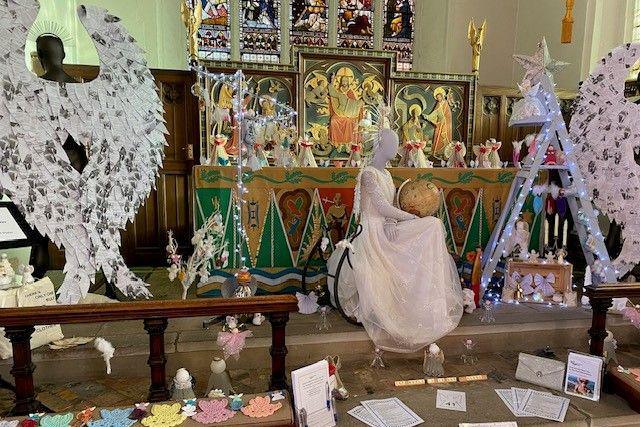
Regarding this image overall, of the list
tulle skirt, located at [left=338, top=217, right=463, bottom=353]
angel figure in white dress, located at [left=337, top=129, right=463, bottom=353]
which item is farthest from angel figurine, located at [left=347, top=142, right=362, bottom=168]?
tulle skirt, located at [left=338, top=217, right=463, bottom=353]

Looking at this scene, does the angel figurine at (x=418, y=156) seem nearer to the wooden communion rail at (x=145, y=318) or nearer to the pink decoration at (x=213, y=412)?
the wooden communion rail at (x=145, y=318)

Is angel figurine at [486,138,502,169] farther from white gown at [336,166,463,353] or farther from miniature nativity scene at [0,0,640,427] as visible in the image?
white gown at [336,166,463,353]

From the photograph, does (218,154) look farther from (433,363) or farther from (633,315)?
(633,315)

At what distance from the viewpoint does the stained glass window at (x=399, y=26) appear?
8.37m

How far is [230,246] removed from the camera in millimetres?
4090

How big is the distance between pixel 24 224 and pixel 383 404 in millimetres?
3299

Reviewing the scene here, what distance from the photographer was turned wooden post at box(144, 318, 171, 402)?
2.44 meters

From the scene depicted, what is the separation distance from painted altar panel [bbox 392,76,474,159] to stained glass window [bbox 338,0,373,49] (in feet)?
9.19

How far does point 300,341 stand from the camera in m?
3.40

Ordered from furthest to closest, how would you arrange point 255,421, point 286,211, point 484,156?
point 484,156 → point 286,211 → point 255,421

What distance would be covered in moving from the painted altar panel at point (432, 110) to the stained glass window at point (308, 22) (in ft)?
9.85

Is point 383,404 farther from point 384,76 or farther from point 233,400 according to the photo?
point 384,76

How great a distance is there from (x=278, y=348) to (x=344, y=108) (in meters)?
3.86

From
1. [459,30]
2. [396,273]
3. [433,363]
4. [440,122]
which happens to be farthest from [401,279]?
[459,30]
